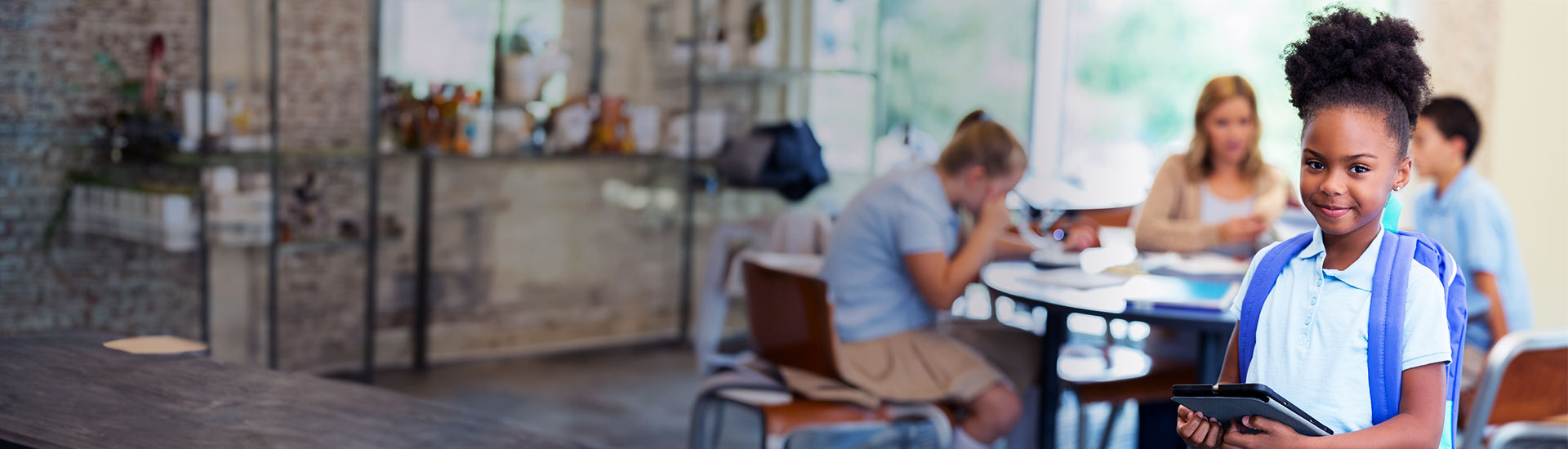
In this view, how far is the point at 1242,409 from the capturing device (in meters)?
0.96

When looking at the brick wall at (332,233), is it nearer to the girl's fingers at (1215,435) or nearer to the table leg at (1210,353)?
the table leg at (1210,353)

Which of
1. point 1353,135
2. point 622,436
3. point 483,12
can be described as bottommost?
point 622,436

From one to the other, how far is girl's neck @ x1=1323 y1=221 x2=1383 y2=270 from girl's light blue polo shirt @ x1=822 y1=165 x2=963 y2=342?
166 centimetres

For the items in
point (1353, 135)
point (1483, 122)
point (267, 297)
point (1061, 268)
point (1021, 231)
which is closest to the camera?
point (1353, 135)

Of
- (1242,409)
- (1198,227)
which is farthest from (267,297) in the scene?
(1242,409)

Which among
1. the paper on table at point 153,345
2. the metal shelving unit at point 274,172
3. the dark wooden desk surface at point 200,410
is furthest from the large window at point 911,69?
the dark wooden desk surface at point 200,410

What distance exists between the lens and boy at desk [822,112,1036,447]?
2.64 m

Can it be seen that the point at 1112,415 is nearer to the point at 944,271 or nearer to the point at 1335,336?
the point at 944,271

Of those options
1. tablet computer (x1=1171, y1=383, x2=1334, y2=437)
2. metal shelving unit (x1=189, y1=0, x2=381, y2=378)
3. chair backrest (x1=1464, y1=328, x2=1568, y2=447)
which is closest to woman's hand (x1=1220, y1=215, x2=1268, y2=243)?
chair backrest (x1=1464, y1=328, x2=1568, y2=447)

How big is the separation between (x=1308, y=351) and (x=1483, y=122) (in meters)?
4.38

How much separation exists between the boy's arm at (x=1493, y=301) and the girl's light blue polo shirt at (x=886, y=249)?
121 centimetres

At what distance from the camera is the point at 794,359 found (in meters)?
2.57

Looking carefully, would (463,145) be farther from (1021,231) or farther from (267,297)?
(1021,231)

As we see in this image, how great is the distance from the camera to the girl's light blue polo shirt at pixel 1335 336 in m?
0.97
